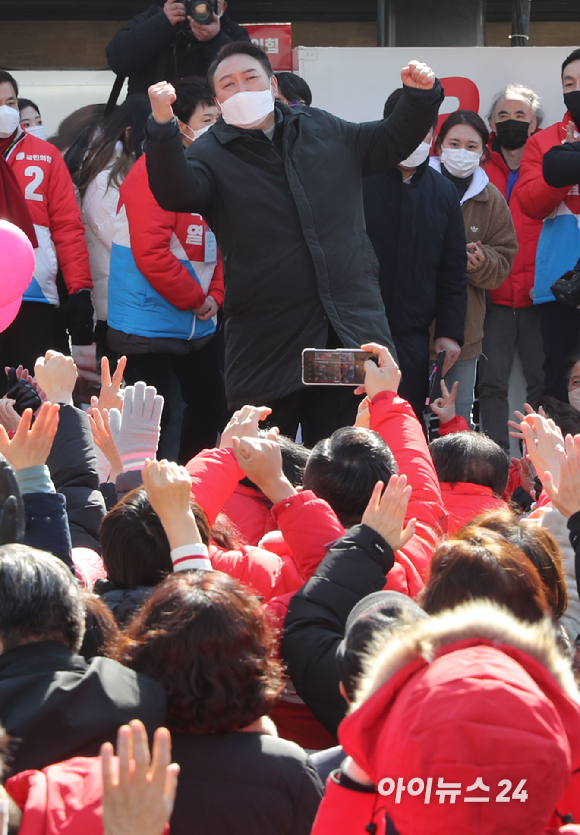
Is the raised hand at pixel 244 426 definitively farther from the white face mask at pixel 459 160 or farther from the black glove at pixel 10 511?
the white face mask at pixel 459 160

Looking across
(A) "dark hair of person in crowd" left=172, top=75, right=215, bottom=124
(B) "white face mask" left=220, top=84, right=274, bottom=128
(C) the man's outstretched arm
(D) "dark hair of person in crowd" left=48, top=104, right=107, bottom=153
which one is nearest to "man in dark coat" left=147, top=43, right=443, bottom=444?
(B) "white face mask" left=220, top=84, right=274, bottom=128

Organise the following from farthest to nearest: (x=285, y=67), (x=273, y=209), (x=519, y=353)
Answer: (x=285, y=67) < (x=519, y=353) < (x=273, y=209)

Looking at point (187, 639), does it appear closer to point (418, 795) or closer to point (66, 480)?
point (418, 795)

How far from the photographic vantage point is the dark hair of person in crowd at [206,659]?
158 cm

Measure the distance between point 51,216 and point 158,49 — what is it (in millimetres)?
1058

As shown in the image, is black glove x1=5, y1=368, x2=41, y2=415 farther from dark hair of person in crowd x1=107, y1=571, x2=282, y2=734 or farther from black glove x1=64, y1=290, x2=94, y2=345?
dark hair of person in crowd x1=107, y1=571, x2=282, y2=734

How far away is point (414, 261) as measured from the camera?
4465 mm

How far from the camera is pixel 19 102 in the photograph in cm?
539

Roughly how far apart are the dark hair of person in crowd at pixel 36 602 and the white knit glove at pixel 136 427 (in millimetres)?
1142

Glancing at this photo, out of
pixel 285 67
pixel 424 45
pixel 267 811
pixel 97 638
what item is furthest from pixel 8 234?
pixel 424 45

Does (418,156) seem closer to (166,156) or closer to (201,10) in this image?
(166,156)

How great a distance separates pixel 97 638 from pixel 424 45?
546 centimetres

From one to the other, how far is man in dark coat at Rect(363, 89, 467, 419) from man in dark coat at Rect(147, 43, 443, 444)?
0.63m

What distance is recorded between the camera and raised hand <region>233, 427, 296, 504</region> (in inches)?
91.6
